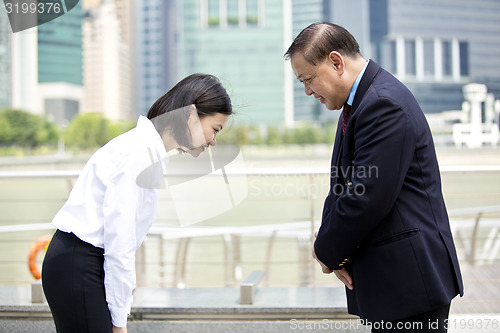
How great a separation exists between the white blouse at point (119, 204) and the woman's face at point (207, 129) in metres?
0.12

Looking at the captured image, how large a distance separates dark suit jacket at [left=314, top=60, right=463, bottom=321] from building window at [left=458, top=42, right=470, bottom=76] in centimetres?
7491

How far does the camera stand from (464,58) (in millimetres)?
69375

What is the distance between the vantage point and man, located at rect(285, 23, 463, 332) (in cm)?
120

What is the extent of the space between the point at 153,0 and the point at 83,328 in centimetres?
10247

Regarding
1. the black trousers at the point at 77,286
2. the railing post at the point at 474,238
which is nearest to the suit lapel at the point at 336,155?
the black trousers at the point at 77,286

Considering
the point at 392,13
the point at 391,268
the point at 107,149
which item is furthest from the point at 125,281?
the point at 392,13

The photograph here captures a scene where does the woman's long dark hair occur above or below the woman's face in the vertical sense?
above

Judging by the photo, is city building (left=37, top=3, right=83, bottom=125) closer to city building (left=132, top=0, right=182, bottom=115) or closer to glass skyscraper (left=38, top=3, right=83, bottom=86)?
glass skyscraper (left=38, top=3, right=83, bottom=86)

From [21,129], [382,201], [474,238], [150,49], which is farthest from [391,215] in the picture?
[150,49]

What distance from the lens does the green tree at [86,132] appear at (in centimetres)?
5878

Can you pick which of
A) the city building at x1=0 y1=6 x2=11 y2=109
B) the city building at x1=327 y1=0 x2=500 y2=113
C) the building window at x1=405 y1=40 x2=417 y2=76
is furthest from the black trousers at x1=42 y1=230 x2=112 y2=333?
the building window at x1=405 y1=40 x2=417 y2=76

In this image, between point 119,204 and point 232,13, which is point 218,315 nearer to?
point 119,204

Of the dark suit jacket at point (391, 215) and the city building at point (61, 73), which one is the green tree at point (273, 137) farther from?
the dark suit jacket at point (391, 215)

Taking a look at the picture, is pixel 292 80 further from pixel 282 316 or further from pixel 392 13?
pixel 282 316
